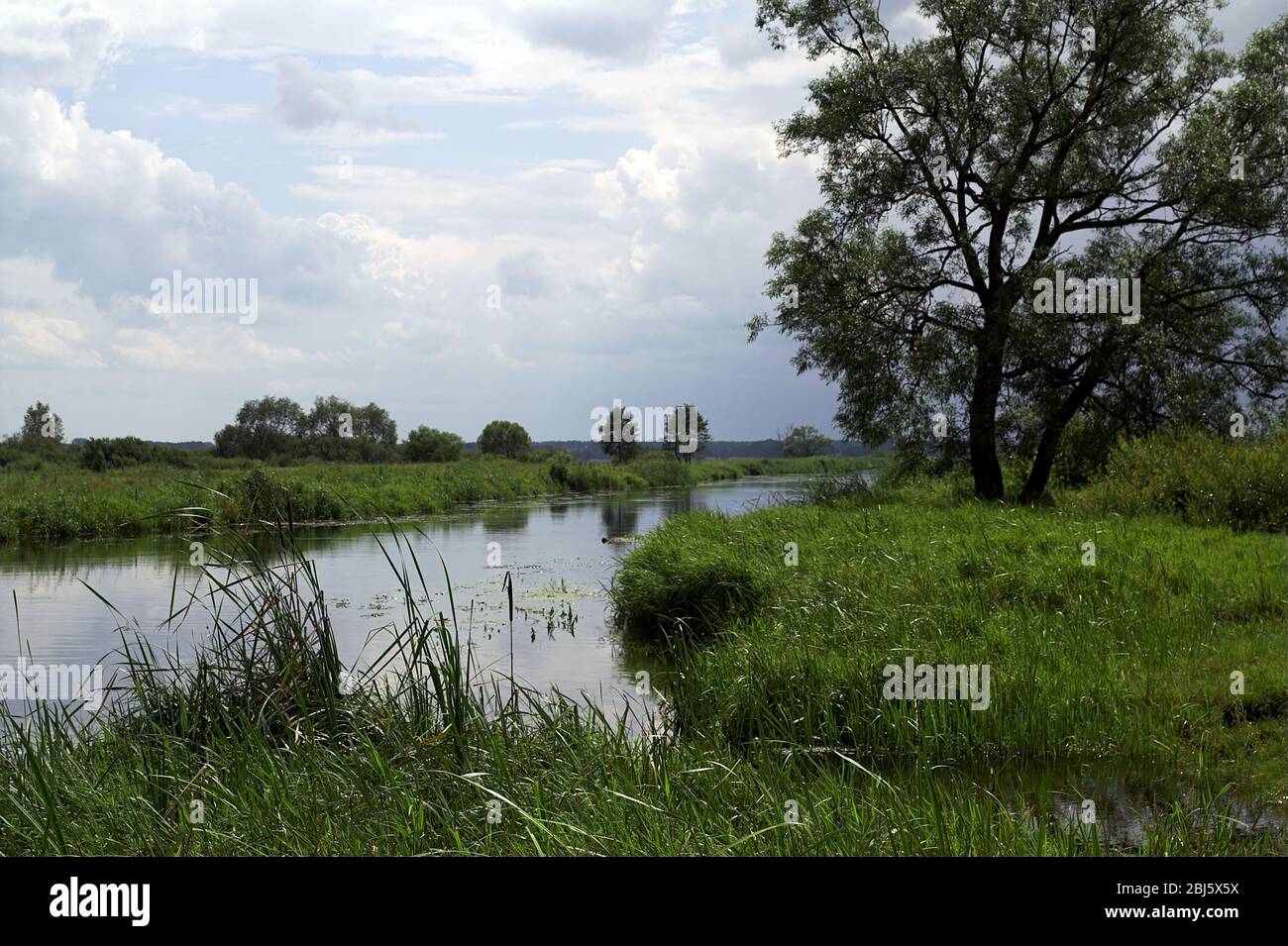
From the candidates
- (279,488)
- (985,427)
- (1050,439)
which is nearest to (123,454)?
(279,488)

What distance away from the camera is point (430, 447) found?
2128 inches

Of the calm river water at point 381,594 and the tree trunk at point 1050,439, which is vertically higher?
the tree trunk at point 1050,439

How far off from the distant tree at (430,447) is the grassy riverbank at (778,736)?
42873 mm

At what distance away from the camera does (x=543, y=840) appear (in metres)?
4.29

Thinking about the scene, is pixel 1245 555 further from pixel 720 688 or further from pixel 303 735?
pixel 303 735

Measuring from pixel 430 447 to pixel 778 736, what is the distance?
1885 inches

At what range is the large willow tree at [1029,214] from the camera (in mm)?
19891

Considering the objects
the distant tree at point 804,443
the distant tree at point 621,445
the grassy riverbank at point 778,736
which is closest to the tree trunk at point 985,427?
the grassy riverbank at point 778,736

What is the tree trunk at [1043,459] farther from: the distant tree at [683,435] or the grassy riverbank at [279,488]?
the distant tree at [683,435]

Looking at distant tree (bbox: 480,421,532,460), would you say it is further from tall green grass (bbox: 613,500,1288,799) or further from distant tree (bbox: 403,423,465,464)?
tall green grass (bbox: 613,500,1288,799)

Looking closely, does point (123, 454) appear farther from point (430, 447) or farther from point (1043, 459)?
point (1043, 459)

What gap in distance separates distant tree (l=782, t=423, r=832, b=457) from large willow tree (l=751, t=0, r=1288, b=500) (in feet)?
180
